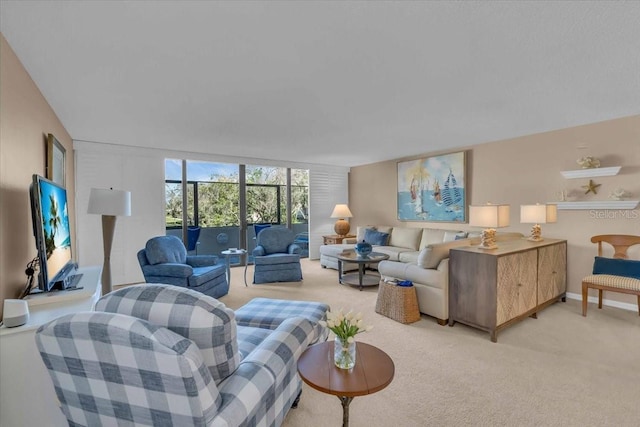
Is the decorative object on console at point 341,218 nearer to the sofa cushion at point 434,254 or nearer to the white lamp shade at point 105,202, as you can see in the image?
the sofa cushion at point 434,254

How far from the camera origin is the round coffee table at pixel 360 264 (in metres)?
4.58

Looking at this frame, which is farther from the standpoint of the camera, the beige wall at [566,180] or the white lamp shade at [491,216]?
the beige wall at [566,180]

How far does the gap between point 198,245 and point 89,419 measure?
17.3ft

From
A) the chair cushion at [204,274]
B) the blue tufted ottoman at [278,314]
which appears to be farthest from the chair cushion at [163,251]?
the blue tufted ottoman at [278,314]

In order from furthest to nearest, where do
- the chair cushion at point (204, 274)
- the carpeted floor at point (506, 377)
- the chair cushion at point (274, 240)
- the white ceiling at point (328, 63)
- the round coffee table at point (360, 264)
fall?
the chair cushion at point (274, 240)
the round coffee table at point (360, 264)
the chair cushion at point (204, 274)
the carpeted floor at point (506, 377)
the white ceiling at point (328, 63)

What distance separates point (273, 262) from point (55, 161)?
3.04m

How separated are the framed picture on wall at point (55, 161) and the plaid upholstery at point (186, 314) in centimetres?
235

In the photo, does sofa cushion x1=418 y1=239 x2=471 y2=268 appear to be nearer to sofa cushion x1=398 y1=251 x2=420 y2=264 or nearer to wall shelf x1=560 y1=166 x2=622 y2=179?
sofa cushion x1=398 y1=251 x2=420 y2=264

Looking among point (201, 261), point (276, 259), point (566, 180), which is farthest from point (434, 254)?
point (201, 261)

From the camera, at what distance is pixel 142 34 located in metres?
1.82

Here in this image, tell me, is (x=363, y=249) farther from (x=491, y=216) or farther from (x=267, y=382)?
(x=267, y=382)

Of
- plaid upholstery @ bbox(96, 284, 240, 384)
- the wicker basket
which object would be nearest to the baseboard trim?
the wicker basket

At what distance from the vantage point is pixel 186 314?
1.12 m

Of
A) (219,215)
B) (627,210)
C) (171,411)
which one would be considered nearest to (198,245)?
(219,215)
